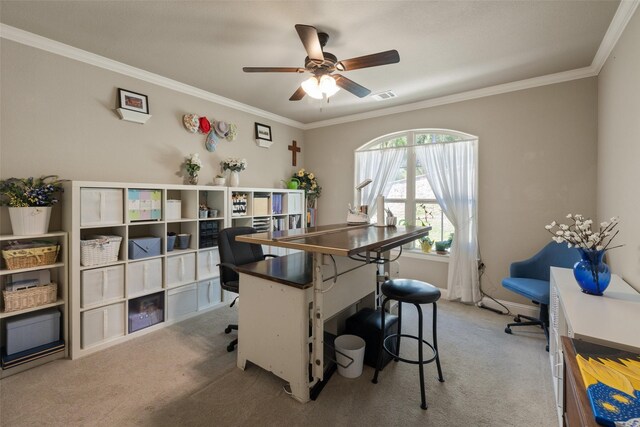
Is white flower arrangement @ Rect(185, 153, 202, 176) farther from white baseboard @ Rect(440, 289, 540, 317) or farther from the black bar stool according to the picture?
white baseboard @ Rect(440, 289, 540, 317)

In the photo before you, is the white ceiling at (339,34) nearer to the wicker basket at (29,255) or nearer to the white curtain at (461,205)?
the white curtain at (461,205)

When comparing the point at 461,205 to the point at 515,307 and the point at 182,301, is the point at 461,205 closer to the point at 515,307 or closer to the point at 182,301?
the point at 515,307

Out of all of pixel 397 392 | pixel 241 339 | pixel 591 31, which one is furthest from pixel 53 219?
pixel 591 31

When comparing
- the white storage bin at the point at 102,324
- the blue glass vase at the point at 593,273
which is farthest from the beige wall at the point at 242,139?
the blue glass vase at the point at 593,273

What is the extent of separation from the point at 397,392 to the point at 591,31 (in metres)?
3.08

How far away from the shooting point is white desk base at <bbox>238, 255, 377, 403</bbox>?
5.79 feet

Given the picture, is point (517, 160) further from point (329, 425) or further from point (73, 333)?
point (73, 333)

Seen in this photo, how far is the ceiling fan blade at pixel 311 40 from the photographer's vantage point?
1693 millimetres

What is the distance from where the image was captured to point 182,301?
118 inches

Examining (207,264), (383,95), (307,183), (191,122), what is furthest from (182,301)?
(383,95)

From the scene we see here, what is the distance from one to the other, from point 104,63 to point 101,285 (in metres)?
2.05

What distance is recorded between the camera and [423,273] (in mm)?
3896

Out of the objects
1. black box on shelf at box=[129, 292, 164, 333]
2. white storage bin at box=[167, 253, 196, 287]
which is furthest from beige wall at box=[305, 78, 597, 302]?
black box on shelf at box=[129, 292, 164, 333]

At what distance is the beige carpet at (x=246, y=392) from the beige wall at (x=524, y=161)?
1.24 m
